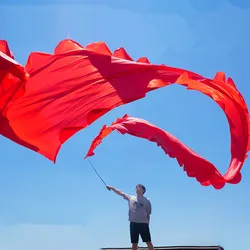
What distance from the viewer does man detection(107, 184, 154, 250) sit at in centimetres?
871

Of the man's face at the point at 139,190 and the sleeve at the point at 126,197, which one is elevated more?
the man's face at the point at 139,190

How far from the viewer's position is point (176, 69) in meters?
5.54

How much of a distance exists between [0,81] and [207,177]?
97.7 inches

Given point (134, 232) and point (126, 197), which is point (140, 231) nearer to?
point (134, 232)

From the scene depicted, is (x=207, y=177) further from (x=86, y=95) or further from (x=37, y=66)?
(x=37, y=66)

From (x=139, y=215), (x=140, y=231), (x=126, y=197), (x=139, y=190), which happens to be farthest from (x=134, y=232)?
(x=139, y=190)

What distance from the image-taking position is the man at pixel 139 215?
8711 mm

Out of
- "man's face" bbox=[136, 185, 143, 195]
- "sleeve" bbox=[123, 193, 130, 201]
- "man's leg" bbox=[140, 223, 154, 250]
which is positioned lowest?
"man's leg" bbox=[140, 223, 154, 250]

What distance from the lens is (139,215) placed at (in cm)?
871

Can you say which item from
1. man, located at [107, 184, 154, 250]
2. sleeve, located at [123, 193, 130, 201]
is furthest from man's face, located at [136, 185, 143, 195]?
sleeve, located at [123, 193, 130, 201]

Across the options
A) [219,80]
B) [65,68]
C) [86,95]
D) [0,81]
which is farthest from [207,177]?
[0,81]

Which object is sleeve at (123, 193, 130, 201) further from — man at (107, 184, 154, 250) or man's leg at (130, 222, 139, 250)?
→ man's leg at (130, 222, 139, 250)

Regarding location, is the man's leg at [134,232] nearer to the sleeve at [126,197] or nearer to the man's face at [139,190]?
the sleeve at [126,197]

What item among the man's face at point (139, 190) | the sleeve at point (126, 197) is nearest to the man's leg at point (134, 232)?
the sleeve at point (126, 197)
